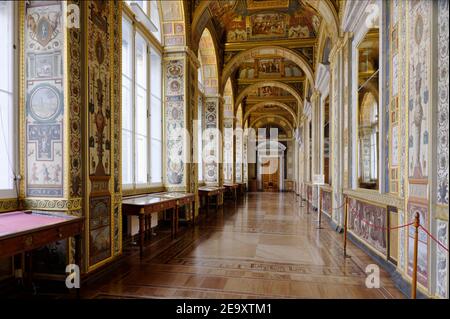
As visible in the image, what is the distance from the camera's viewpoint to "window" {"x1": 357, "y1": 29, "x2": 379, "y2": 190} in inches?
Answer: 198

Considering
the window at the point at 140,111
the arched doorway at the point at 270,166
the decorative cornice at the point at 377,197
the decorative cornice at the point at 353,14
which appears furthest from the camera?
the arched doorway at the point at 270,166

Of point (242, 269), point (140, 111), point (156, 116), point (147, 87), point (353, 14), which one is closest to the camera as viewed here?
point (242, 269)

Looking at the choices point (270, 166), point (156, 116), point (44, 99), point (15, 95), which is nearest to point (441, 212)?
point (44, 99)

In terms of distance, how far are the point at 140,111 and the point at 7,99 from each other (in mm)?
3413

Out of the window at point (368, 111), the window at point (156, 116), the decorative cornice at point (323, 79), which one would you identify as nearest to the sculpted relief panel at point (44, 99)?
the window at point (156, 116)

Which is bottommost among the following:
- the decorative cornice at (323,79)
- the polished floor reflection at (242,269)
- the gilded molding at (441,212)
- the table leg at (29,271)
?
the polished floor reflection at (242,269)

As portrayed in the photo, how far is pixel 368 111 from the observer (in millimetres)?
5422

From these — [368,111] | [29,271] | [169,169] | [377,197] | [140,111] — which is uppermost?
[140,111]

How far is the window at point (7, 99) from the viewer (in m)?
3.37

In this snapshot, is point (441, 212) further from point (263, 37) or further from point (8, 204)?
point (263, 37)

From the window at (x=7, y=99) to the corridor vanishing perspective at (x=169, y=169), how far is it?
0.02 meters

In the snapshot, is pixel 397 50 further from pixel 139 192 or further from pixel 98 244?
pixel 139 192

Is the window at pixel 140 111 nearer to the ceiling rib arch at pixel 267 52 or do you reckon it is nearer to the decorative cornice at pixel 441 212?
the decorative cornice at pixel 441 212
